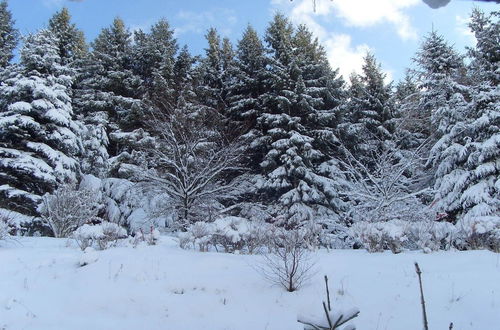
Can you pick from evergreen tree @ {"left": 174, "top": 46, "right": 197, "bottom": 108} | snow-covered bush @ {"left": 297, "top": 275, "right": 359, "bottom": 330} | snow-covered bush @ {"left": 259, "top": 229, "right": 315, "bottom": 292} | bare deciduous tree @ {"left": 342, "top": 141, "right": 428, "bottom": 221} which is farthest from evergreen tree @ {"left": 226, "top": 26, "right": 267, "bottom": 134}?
snow-covered bush @ {"left": 297, "top": 275, "right": 359, "bottom": 330}

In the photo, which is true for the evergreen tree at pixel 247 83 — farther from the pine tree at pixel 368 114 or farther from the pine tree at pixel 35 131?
the pine tree at pixel 35 131

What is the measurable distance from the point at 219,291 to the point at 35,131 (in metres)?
14.5

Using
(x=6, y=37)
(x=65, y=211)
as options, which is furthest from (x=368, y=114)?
(x=6, y=37)

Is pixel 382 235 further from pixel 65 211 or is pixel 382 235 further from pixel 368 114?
pixel 368 114

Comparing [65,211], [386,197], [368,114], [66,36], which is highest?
[66,36]

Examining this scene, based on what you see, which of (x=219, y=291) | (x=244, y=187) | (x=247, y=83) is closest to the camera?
(x=219, y=291)

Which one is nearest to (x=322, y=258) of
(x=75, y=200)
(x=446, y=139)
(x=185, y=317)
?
(x=185, y=317)

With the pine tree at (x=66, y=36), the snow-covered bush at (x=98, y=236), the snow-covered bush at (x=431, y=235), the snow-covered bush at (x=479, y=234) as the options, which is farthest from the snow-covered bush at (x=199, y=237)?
the pine tree at (x=66, y=36)

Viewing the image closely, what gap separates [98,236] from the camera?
9617 mm

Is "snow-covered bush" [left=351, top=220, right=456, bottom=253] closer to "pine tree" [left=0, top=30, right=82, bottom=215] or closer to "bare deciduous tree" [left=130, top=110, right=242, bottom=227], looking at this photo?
"bare deciduous tree" [left=130, top=110, right=242, bottom=227]

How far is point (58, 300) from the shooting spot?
21.6ft

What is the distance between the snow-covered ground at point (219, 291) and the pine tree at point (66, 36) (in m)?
20.1

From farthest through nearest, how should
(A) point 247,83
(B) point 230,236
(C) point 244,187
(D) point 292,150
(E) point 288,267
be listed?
1. (A) point 247,83
2. (C) point 244,187
3. (D) point 292,150
4. (B) point 230,236
5. (E) point 288,267

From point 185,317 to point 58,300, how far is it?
231 cm
